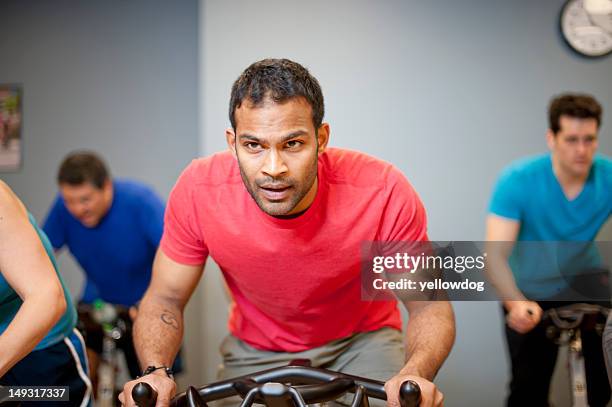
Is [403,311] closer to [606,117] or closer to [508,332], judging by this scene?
[508,332]

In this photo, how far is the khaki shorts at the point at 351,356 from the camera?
1812mm

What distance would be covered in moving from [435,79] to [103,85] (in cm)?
120

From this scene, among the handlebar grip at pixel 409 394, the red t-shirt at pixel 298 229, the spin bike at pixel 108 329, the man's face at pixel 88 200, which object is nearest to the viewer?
the handlebar grip at pixel 409 394

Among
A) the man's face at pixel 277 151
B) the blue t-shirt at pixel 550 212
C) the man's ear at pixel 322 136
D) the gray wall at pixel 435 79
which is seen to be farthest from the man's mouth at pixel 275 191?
the blue t-shirt at pixel 550 212

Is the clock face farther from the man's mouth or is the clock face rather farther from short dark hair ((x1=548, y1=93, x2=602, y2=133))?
the man's mouth

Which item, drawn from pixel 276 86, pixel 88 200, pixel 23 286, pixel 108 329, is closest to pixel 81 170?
pixel 88 200

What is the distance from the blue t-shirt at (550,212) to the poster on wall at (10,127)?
1499 millimetres

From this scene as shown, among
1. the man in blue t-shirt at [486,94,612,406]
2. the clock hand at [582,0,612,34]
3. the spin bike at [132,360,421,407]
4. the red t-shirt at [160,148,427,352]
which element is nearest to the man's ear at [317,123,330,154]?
the red t-shirt at [160,148,427,352]

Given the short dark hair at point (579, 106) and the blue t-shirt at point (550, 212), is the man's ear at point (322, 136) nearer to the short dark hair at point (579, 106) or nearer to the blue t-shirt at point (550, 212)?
Result: the blue t-shirt at point (550, 212)

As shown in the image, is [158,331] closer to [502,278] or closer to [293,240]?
[293,240]

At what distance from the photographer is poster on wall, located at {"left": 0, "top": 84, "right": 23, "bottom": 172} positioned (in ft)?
7.93

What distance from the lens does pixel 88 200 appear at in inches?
105

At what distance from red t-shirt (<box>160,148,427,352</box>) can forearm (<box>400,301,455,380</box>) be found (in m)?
0.16

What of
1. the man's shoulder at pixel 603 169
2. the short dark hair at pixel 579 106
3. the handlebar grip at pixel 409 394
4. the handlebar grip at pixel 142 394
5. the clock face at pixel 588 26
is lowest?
the handlebar grip at pixel 142 394
